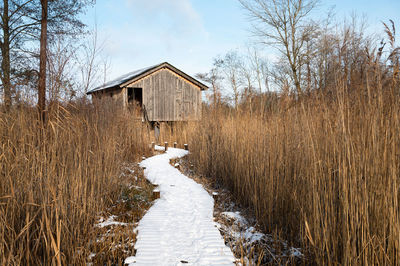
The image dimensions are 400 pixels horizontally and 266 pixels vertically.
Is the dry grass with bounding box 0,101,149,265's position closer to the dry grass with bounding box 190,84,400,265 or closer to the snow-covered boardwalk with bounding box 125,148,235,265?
the snow-covered boardwalk with bounding box 125,148,235,265

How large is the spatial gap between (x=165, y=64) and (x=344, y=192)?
13.9 metres

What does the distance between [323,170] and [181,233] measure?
165 cm

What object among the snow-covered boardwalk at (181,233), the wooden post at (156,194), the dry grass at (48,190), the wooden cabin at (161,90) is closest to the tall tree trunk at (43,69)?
the dry grass at (48,190)

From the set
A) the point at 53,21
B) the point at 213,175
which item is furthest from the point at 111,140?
the point at 53,21

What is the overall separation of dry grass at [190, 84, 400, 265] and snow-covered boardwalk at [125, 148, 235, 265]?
0.64 metres

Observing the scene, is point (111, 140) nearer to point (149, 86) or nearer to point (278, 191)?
point (278, 191)

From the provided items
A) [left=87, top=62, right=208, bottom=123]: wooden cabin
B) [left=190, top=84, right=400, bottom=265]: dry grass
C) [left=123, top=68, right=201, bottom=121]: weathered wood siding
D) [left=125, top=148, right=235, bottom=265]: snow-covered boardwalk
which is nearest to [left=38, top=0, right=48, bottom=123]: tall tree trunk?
[left=125, top=148, right=235, bottom=265]: snow-covered boardwalk

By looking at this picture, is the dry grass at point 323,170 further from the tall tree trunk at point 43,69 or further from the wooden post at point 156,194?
the tall tree trunk at point 43,69

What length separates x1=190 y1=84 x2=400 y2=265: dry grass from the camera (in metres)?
1.51

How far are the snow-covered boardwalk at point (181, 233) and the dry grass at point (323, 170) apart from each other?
0.64 m

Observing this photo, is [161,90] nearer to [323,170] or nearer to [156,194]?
[156,194]

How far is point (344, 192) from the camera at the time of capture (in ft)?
5.14

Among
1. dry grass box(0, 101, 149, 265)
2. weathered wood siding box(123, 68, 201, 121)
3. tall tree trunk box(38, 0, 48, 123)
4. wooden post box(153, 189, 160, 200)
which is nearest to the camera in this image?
dry grass box(0, 101, 149, 265)

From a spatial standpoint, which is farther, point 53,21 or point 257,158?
point 53,21
